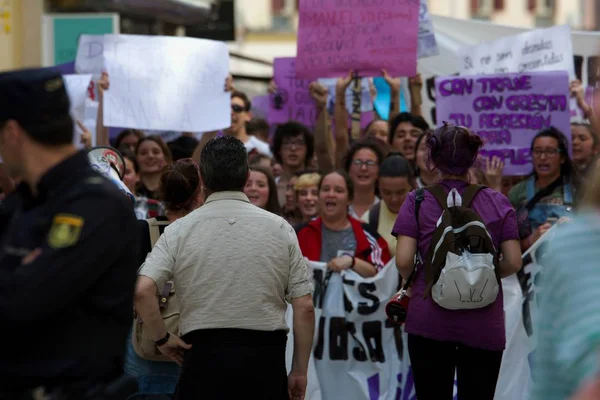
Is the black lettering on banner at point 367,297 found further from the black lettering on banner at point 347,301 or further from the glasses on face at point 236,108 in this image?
the glasses on face at point 236,108

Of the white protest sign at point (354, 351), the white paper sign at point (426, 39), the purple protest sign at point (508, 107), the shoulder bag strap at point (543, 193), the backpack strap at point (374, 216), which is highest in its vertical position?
the white paper sign at point (426, 39)

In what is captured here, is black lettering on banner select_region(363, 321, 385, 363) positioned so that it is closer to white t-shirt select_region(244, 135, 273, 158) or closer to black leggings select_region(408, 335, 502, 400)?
black leggings select_region(408, 335, 502, 400)

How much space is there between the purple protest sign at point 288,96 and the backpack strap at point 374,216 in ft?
10.1

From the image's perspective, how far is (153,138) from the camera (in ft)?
29.4

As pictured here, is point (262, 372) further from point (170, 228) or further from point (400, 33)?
point (400, 33)

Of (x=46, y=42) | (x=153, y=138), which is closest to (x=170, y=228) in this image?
(x=153, y=138)

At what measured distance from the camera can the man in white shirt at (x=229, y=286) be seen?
5.04m

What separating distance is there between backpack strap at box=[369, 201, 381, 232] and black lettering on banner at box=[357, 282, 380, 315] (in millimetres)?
399

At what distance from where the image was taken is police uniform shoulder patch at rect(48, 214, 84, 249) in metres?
3.28

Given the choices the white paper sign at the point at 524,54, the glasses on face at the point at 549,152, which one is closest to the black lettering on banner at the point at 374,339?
the glasses on face at the point at 549,152

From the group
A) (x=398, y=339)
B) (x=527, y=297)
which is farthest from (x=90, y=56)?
(x=527, y=297)

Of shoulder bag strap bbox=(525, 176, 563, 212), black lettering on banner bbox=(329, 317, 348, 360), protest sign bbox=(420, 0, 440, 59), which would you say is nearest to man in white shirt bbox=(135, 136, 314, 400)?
black lettering on banner bbox=(329, 317, 348, 360)

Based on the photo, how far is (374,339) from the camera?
766cm

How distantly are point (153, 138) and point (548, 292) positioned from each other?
6.50 m
